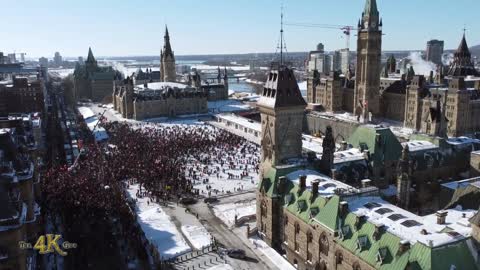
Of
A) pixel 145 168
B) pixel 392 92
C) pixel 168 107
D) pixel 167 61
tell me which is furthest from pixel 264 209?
pixel 167 61

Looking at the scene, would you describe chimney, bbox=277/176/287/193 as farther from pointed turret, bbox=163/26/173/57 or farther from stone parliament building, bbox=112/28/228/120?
pointed turret, bbox=163/26/173/57

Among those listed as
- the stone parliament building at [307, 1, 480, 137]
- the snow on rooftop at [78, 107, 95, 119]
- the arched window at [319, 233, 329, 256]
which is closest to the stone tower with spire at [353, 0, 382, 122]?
the stone parliament building at [307, 1, 480, 137]

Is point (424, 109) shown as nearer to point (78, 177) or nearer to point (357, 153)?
point (357, 153)

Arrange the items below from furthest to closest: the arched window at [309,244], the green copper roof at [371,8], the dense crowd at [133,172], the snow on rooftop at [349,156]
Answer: the green copper roof at [371,8]
the dense crowd at [133,172]
the snow on rooftop at [349,156]
the arched window at [309,244]

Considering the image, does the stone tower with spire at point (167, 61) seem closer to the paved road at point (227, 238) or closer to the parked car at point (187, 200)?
the parked car at point (187, 200)

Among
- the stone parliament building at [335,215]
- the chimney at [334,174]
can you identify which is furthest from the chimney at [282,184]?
the chimney at [334,174]
